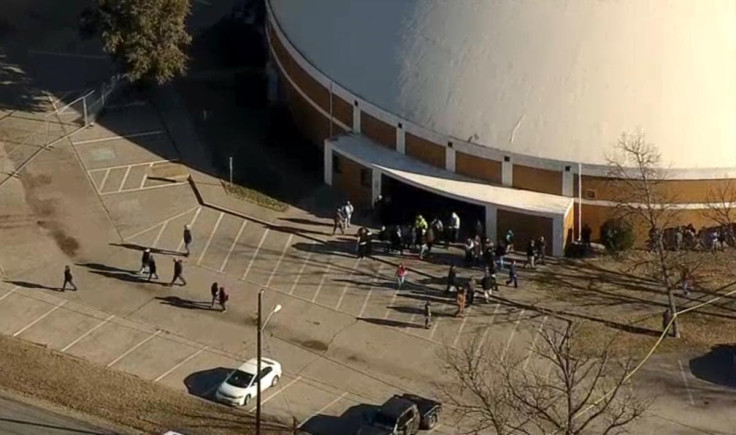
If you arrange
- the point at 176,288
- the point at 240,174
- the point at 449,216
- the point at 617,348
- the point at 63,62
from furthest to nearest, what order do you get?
the point at 63,62
the point at 240,174
the point at 449,216
the point at 176,288
the point at 617,348

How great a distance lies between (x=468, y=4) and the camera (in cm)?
6438

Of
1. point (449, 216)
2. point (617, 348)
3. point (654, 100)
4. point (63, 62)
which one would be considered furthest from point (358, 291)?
point (63, 62)

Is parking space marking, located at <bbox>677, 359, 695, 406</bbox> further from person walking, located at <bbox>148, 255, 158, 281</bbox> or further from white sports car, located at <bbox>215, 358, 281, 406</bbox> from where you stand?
person walking, located at <bbox>148, 255, 158, 281</bbox>

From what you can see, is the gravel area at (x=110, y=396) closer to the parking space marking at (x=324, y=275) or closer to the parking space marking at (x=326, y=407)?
the parking space marking at (x=326, y=407)

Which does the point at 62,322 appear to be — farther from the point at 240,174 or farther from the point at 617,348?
the point at 617,348

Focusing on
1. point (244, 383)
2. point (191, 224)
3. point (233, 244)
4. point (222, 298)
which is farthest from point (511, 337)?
point (191, 224)

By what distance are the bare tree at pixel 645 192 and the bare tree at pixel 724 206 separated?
Answer: 1.41 m

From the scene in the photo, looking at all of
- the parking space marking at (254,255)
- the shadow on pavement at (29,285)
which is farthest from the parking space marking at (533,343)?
the shadow on pavement at (29,285)

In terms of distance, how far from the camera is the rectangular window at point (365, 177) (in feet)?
213

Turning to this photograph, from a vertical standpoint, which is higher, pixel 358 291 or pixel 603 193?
pixel 603 193

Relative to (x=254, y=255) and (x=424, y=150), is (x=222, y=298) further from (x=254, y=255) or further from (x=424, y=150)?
(x=424, y=150)

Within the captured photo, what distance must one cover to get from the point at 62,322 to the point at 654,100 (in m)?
24.9

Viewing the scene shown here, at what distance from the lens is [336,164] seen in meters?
66.2

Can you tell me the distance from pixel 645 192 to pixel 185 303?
59.0 feet
